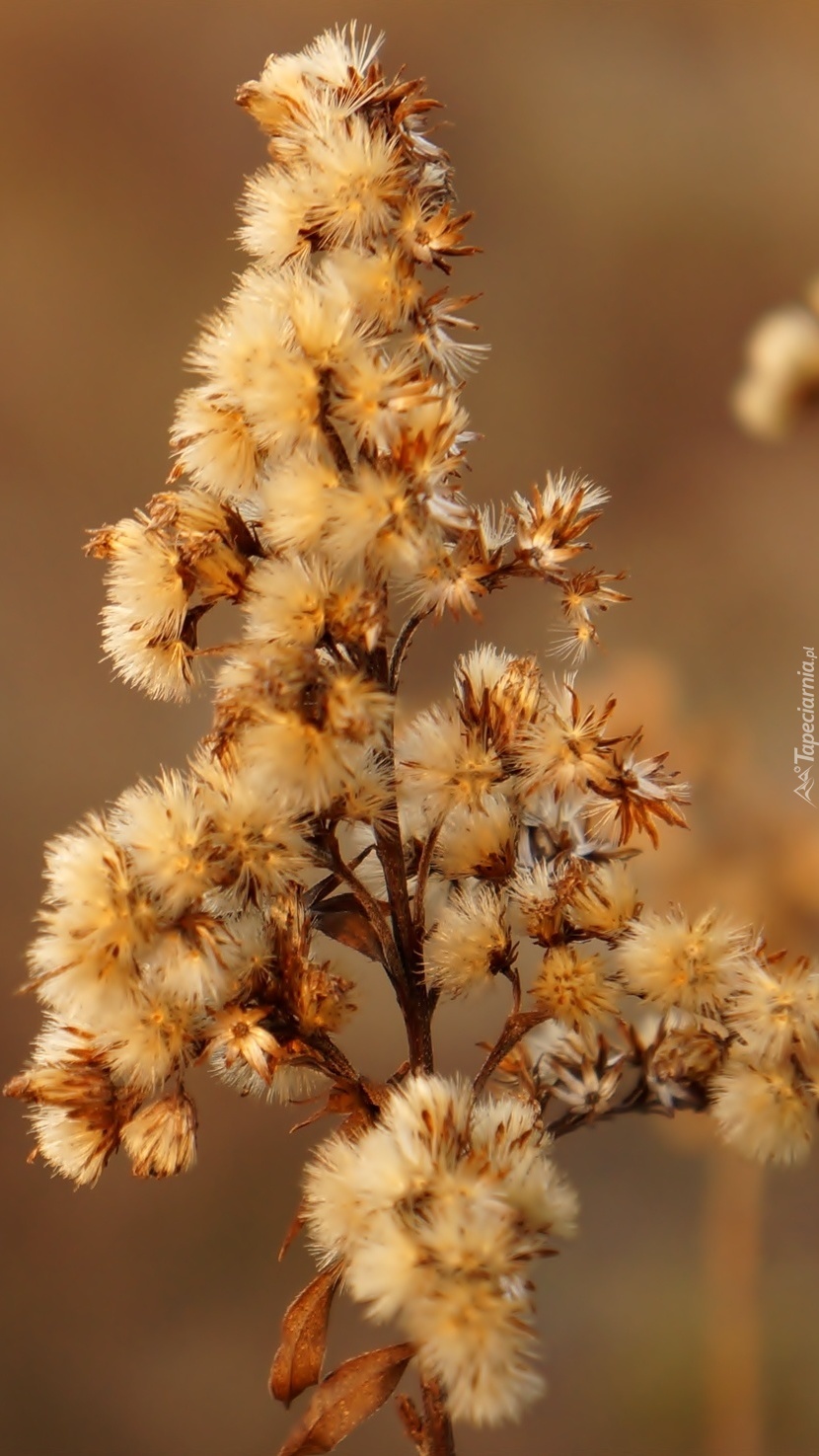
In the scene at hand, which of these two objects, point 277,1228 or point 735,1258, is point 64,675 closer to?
point 277,1228

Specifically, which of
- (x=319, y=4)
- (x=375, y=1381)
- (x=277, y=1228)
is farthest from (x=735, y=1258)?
(x=319, y=4)

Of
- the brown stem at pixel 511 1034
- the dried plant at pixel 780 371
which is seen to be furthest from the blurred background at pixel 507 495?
the brown stem at pixel 511 1034

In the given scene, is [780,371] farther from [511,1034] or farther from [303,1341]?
[303,1341]

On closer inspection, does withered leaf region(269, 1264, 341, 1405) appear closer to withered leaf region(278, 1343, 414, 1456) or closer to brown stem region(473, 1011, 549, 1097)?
withered leaf region(278, 1343, 414, 1456)

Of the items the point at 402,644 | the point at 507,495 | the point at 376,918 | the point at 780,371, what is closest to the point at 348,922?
the point at 376,918

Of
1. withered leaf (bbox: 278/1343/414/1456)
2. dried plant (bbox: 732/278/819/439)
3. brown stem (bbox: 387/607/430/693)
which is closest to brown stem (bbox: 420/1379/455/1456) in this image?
withered leaf (bbox: 278/1343/414/1456)

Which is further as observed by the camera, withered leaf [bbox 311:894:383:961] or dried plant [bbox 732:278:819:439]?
dried plant [bbox 732:278:819:439]

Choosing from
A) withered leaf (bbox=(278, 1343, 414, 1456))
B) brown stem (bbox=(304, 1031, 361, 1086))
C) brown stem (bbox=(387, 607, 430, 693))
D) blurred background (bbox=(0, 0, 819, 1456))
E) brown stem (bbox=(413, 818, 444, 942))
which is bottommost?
withered leaf (bbox=(278, 1343, 414, 1456))
